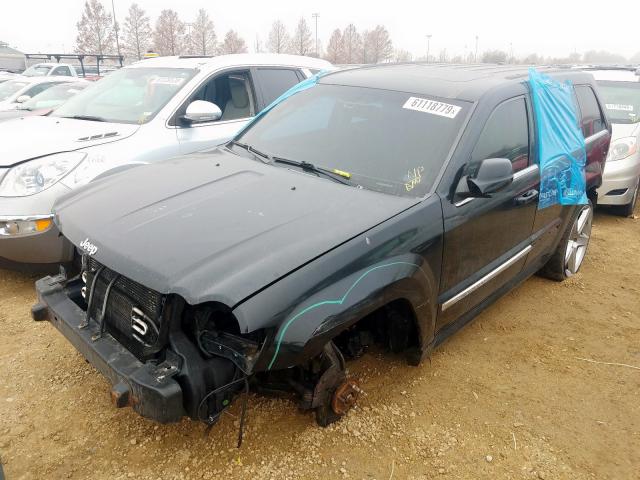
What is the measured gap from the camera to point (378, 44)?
190 feet

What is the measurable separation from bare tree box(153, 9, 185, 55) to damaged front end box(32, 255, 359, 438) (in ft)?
170

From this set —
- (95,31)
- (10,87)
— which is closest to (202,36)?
(95,31)

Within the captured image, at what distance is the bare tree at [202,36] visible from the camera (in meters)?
50.0

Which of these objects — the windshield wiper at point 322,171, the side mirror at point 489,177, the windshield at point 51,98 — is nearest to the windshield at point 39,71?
the windshield at point 51,98

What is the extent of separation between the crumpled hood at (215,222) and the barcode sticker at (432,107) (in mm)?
697

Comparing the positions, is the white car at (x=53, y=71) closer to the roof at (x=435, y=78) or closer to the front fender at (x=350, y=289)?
the roof at (x=435, y=78)

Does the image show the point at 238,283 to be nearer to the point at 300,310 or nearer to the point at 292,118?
the point at 300,310

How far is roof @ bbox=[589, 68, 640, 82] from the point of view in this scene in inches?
287

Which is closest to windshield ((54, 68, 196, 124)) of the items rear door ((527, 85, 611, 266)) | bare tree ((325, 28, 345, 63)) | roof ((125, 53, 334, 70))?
roof ((125, 53, 334, 70))

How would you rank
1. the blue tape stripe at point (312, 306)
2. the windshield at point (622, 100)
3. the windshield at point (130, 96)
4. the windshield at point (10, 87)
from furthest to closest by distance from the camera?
the windshield at point (10, 87), the windshield at point (622, 100), the windshield at point (130, 96), the blue tape stripe at point (312, 306)

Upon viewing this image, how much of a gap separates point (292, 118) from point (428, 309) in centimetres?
169

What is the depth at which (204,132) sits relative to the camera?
15.7ft

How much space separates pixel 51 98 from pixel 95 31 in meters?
46.4

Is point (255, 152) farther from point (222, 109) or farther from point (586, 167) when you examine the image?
point (586, 167)
